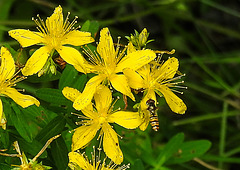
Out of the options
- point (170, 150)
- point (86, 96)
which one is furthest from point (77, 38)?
point (170, 150)

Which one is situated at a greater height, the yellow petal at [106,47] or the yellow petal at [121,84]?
the yellow petal at [106,47]

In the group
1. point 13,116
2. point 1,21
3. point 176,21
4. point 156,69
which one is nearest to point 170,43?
point 176,21

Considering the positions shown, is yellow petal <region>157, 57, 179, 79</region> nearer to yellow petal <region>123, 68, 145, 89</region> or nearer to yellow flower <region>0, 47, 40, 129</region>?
yellow petal <region>123, 68, 145, 89</region>

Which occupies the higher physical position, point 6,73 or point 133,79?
point 133,79

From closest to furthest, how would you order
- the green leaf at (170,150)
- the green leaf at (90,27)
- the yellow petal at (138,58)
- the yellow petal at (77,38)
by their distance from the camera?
the yellow petal at (138,58), the yellow petal at (77,38), the green leaf at (90,27), the green leaf at (170,150)

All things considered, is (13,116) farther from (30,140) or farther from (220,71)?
(220,71)

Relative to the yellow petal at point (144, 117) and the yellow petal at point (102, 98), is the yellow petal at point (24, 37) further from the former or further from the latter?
the yellow petal at point (144, 117)

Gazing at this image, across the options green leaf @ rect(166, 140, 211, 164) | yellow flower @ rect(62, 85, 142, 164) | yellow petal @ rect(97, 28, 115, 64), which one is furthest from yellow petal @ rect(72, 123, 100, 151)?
green leaf @ rect(166, 140, 211, 164)

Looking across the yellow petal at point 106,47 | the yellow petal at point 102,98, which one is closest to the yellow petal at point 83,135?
the yellow petal at point 102,98

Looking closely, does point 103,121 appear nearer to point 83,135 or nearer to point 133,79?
point 83,135
